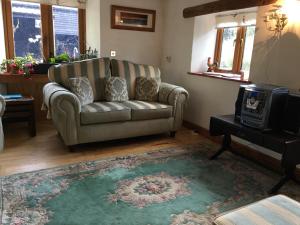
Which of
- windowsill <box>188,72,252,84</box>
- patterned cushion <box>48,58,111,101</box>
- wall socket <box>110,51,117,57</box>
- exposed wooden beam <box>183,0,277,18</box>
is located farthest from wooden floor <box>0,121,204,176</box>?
exposed wooden beam <box>183,0,277,18</box>

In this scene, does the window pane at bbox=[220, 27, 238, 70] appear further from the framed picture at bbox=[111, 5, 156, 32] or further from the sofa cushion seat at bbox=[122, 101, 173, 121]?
the framed picture at bbox=[111, 5, 156, 32]

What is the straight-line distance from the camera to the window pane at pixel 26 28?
401 cm

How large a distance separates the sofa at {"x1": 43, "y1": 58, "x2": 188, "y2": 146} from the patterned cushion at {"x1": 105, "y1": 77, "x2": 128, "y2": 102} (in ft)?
0.39

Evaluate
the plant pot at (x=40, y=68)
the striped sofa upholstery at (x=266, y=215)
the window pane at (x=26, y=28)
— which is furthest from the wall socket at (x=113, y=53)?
the striped sofa upholstery at (x=266, y=215)

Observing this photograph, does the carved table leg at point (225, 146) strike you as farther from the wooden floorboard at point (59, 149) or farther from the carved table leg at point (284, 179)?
the carved table leg at point (284, 179)

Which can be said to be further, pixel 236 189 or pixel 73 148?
pixel 73 148

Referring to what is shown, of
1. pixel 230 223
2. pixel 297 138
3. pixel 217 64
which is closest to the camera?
pixel 230 223

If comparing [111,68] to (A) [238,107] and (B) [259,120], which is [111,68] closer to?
(A) [238,107]

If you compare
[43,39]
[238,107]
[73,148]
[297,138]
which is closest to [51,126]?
[73,148]

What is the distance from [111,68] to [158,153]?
147cm

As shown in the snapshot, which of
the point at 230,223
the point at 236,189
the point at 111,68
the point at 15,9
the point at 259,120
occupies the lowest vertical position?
the point at 236,189

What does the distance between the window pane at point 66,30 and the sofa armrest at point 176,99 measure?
1808 mm

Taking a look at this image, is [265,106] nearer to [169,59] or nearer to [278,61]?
[278,61]

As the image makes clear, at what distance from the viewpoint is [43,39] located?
4215 mm
